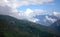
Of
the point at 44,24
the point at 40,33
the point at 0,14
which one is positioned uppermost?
the point at 0,14

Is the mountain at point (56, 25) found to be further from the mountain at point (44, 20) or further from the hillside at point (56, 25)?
the mountain at point (44, 20)

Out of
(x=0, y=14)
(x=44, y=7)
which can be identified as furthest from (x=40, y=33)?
(x=0, y=14)

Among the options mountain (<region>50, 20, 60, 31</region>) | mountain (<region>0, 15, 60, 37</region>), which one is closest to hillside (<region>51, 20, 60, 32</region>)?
mountain (<region>50, 20, 60, 31</region>)

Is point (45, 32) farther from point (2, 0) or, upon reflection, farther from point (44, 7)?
point (2, 0)

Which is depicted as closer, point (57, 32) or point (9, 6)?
point (57, 32)

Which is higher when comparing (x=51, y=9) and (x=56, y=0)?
(x=56, y=0)

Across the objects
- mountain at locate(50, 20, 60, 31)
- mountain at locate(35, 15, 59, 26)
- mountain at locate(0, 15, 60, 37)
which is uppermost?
mountain at locate(35, 15, 59, 26)

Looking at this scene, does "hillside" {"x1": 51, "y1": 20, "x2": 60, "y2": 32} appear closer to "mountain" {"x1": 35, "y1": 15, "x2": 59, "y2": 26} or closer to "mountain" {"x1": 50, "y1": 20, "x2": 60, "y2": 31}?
"mountain" {"x1": 50, "y1": 20, "x2": 60, "y2": 31}

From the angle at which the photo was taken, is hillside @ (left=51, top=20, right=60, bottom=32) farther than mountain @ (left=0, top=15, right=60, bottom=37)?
No

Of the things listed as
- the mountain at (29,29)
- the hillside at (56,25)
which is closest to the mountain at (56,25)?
the hillside at (56,25)

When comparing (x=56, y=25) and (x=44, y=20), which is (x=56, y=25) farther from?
(x=44, y=20)
